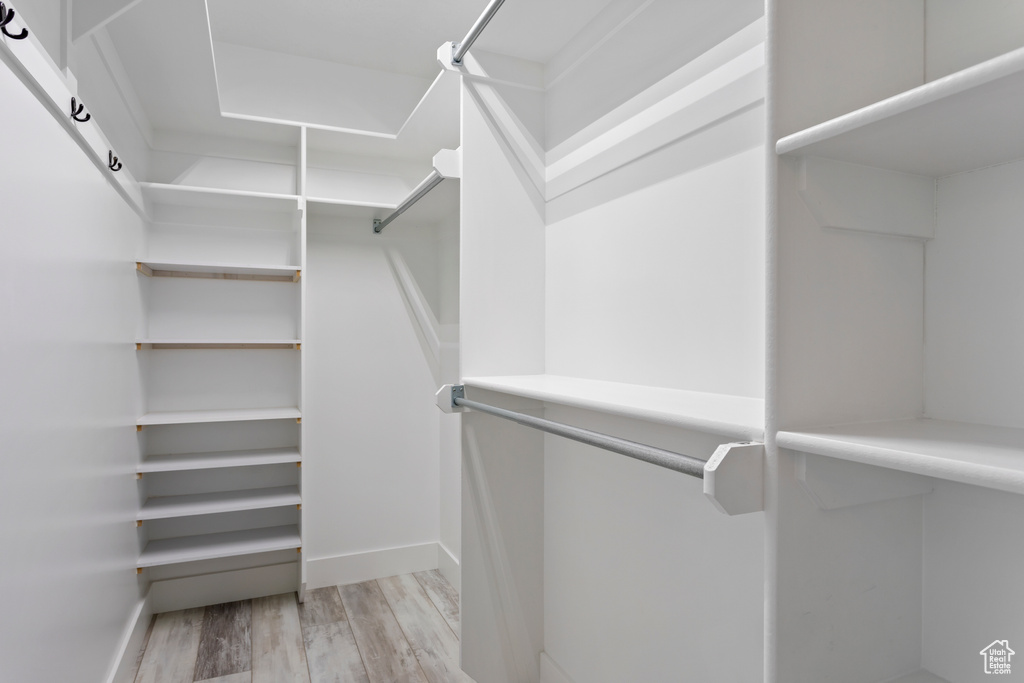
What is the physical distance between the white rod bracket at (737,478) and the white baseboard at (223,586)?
263 centimetres

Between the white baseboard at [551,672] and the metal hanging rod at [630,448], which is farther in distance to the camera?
the white baseboard at [551,672]

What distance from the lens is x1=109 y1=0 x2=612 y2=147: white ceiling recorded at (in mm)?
1713

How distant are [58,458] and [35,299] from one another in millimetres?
419

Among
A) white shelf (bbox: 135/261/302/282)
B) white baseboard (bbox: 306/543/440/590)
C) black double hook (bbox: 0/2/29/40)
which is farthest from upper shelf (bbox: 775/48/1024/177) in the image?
white baseboard (bbox: 306/543/440/590)

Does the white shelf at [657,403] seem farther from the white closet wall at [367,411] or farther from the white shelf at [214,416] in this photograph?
the white closet wall at [367,411]

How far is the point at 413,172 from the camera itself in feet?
10.2

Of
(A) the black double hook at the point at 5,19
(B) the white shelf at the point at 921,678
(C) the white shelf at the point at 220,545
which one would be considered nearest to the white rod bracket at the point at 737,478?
(B) the white shelf at the point at 921,678

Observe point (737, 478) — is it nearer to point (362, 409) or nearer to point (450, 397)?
point (450, 397)

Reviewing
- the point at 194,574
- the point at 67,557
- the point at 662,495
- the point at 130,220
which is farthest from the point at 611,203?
the point at 194,574

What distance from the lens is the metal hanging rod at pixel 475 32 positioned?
1498mm

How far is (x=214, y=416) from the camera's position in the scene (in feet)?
8.59

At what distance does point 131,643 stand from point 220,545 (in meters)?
0.52

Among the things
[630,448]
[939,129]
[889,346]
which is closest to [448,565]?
[630,448]

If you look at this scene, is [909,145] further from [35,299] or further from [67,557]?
[67,557]
